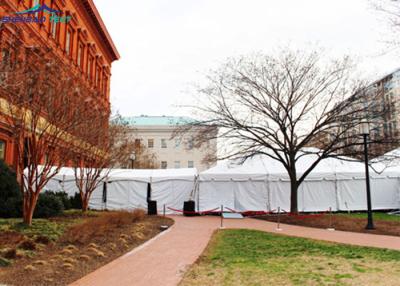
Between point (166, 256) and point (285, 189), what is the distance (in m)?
15.7

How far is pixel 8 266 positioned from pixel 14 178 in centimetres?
997

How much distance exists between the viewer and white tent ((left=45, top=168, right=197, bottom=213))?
75.2 feet

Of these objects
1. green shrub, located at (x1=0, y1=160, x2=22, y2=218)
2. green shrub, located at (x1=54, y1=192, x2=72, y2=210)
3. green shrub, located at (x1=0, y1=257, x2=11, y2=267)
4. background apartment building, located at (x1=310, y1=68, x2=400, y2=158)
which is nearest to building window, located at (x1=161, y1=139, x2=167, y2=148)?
green shrub, located at (x1=54, y1=192, x2=72, y2=210)

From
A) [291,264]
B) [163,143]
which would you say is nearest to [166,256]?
[291,264]

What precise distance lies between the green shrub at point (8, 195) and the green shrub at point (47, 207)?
793 mm

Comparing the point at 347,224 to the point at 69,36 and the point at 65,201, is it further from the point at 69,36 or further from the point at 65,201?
the point at 69,36

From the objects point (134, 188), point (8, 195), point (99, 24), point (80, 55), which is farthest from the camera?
point (99, 24)

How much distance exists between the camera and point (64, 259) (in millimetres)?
7109

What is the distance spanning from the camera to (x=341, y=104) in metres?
17.3

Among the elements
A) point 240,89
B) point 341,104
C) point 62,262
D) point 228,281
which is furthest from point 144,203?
point 228,281

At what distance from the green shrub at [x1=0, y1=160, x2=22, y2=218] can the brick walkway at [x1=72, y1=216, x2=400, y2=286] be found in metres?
7.47
